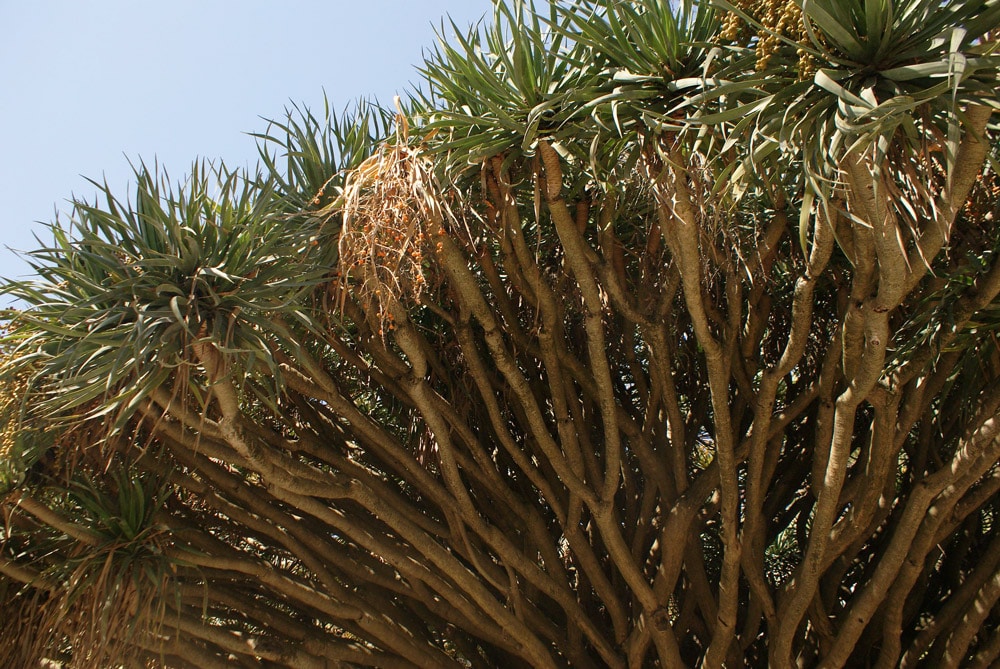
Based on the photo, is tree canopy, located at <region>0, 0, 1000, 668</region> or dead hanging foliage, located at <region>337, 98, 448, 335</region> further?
dead hanging foliage, located at <region>337, 98, 448, 335</region>

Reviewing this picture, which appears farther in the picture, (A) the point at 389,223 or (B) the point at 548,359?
(B) the point at 548,359

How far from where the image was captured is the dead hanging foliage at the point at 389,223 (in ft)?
9.97

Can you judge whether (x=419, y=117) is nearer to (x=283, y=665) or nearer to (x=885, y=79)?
(x=885, y=79)

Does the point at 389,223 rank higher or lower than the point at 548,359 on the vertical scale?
higher

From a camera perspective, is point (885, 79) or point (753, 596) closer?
point (885, 79)

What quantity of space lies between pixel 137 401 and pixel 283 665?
1461 mm

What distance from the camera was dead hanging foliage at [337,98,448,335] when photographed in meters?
3.04

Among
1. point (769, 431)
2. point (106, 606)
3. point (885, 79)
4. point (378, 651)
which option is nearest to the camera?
point (885, 79)

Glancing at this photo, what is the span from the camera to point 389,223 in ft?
10.1

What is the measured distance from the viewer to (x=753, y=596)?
4.12 m

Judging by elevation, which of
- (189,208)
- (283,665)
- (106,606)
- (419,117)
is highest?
(419,117)

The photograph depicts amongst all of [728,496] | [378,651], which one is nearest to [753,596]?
[728,496]

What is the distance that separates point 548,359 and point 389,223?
1.13 meters

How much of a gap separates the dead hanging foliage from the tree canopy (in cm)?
2
